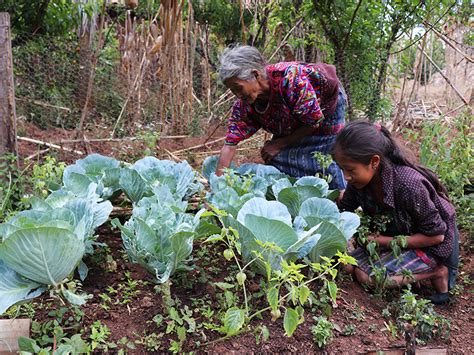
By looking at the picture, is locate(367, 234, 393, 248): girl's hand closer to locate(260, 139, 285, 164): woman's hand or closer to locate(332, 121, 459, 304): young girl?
locate(332, 121, 459, 304): young girl

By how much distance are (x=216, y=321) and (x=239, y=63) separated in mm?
1285

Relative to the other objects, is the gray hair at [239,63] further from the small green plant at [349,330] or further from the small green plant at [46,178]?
the small green plant at [349,330]

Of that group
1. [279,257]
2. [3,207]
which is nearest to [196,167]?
[3,207]

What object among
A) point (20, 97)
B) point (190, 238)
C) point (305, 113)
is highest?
point (305, 113)

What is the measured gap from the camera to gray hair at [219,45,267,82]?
2.31m

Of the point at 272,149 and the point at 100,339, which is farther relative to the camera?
the point at 272,149

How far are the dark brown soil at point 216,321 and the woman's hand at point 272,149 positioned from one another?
933 millimetres

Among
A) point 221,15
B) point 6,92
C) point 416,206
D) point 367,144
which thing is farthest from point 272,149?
point 221,15

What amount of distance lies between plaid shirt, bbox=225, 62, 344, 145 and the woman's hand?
0.06 m

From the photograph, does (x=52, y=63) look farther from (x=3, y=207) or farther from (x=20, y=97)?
(x=3, y=207)

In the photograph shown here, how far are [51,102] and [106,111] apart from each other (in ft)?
1.78

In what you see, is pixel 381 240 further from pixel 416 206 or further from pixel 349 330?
pixel 349 330

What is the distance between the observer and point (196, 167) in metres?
3.79

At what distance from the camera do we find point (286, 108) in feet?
8.68
